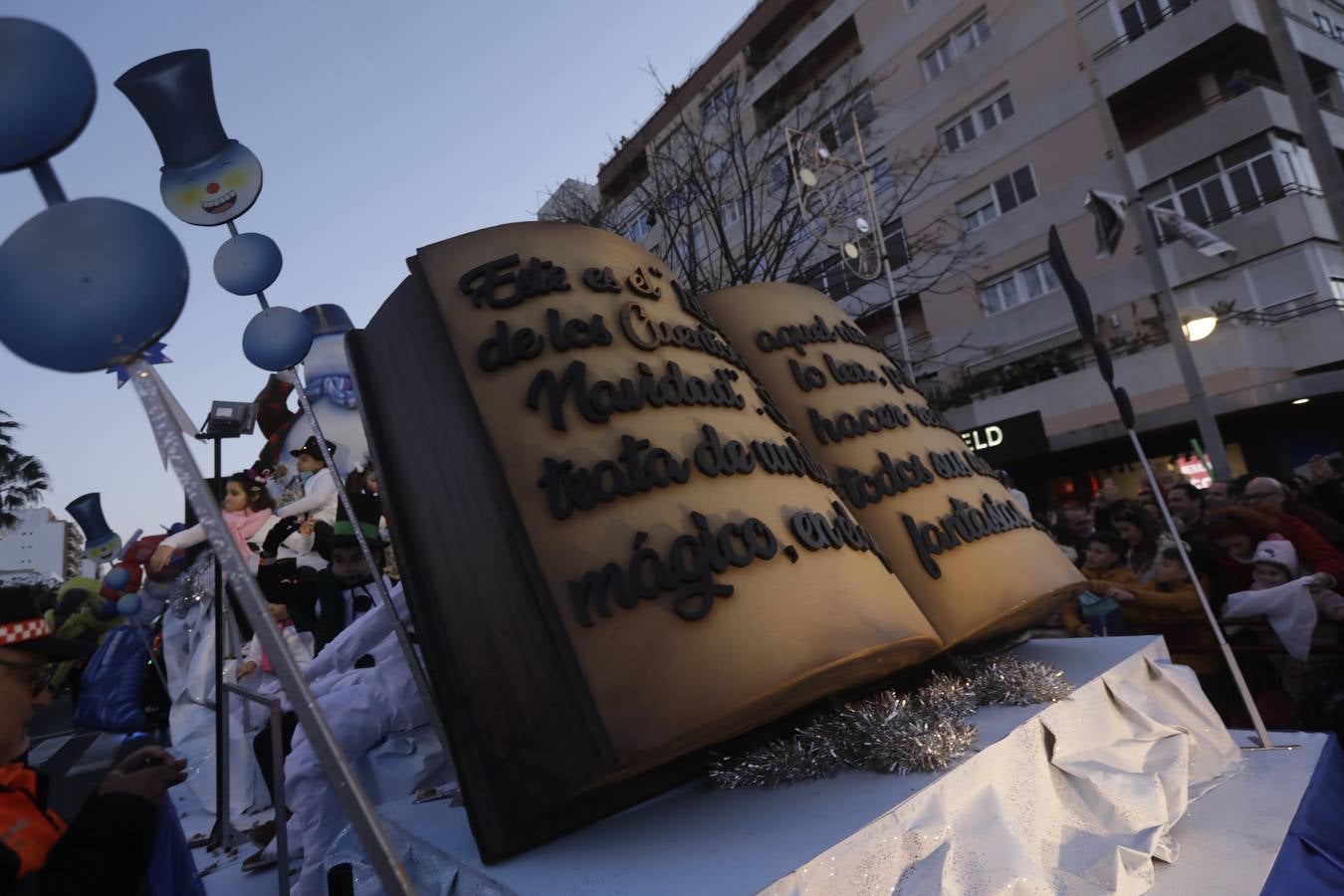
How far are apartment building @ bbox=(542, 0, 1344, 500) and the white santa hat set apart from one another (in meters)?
9.17

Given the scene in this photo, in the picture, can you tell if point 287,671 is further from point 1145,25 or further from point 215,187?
point 1145,25

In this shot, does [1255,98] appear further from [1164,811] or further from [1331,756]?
[1164,811]

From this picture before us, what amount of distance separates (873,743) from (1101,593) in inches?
131

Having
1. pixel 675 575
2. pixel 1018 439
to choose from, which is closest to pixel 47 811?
pixel 675 575

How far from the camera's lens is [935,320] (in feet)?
68.2

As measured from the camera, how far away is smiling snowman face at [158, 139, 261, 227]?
2.82 m

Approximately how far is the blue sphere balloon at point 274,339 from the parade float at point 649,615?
0.19m

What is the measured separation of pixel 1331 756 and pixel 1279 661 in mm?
1221

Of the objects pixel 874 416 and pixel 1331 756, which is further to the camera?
pixel 874 416

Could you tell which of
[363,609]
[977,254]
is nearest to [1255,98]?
[977,254]

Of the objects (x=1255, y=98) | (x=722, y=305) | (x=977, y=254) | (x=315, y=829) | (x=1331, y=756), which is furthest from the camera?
(x=977, y=254)

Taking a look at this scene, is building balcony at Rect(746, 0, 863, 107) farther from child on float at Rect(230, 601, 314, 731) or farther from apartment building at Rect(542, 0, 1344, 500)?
child on float at Rect(230, 601, 314, 731)

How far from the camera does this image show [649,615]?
198 cm

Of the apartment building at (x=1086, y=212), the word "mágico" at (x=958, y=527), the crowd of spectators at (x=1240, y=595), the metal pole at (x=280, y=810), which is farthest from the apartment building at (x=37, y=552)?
the crowd of spectators at (x=1240, y=595)
